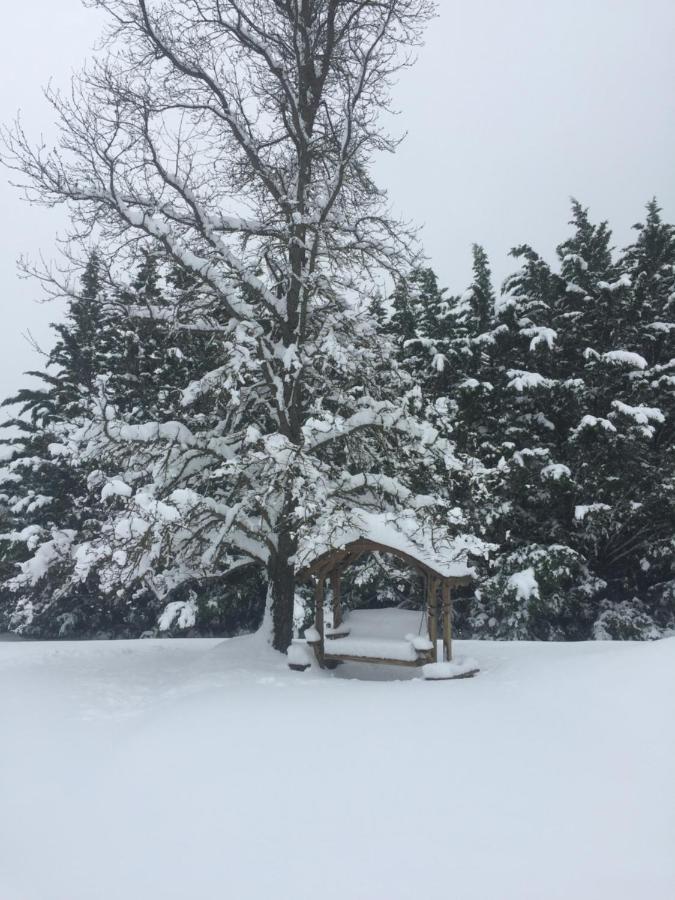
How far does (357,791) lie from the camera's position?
18.1ft

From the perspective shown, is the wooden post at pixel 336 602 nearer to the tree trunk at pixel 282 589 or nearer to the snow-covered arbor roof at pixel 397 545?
the tree trunk at pixel 282 589

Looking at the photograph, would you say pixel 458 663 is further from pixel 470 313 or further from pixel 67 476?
pixel 67 476

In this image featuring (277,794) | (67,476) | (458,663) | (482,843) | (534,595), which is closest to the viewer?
(482,843)

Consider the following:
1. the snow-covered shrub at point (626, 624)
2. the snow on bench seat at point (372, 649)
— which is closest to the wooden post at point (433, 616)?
the snow on bench seat at point (372, 649)

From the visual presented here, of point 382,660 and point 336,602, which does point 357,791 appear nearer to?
point 382,660

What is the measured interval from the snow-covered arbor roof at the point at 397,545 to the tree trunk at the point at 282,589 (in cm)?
118

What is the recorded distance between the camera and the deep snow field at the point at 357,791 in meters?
4.46

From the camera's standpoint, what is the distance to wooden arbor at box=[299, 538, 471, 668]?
1023 centimetres

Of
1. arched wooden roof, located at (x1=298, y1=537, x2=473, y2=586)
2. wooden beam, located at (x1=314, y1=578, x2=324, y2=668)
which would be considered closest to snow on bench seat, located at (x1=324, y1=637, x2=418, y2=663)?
wooden beam, located at (x1=314, y1=578, x2=324, y2=668)

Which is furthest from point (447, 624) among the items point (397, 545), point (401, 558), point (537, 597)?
point (537, 597)

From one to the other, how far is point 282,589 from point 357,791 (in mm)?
6725

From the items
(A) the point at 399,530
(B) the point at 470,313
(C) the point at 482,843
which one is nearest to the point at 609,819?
(C) the point at 482,843

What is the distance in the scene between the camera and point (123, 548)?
33.6 feet

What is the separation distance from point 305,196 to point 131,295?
12.9ft
